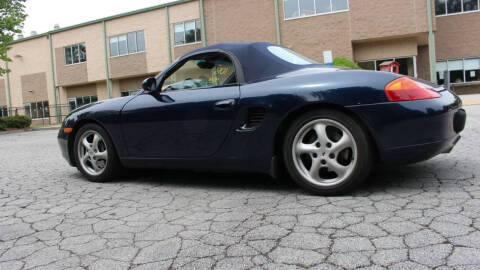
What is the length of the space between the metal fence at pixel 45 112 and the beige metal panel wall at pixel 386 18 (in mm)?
22621

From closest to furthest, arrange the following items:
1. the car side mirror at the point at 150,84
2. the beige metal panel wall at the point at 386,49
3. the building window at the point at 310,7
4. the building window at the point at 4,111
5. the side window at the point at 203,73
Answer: the side window at the point at 203,73
the car side mirror at the point at 150,84
the building window at the point at 310,7
the beige metal panel wall at the point at 386,49
the building window at the point at 4,111

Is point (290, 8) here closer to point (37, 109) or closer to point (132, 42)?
point (132, 42)

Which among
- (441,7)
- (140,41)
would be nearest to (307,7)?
(441,7)

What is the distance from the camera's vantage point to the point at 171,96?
150 inches

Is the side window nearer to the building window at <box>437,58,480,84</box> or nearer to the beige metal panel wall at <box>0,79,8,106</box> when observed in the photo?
the building window at <box>437,58,480,84</box>

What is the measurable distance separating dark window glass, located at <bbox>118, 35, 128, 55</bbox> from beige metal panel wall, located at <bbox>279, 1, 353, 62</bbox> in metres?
12.4

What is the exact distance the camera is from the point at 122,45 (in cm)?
2955

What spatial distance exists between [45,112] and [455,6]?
1262 inches

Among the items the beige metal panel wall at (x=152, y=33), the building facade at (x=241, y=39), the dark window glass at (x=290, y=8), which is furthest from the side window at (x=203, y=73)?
the beige metal panel wall at (x=152, y=33)

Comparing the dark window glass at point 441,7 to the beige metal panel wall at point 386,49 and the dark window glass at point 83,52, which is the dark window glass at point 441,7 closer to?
the beige metal panel wall at point 386,49

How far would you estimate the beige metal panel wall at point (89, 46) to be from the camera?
3048 centimetres

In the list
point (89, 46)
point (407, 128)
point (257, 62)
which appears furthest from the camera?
point (89, 46)

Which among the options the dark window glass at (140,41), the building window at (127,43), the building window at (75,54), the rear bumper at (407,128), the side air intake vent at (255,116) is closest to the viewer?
the rear bumper at (407,128)

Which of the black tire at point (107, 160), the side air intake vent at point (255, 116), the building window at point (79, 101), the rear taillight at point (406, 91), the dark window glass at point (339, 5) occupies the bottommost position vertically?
the black tire at point (107, 160)
